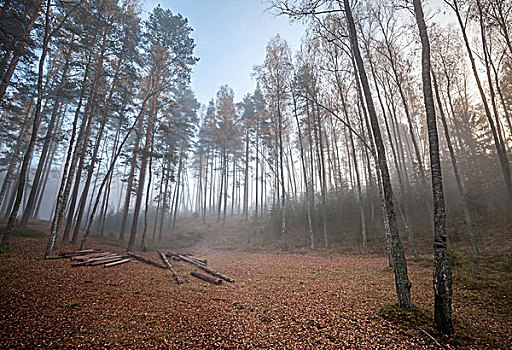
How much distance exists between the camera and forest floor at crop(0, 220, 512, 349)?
3.61 meters

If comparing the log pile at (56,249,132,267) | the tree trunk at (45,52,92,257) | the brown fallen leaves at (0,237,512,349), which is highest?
the tree trunk at (45,52,92,257)

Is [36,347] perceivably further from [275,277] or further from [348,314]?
[275,277]

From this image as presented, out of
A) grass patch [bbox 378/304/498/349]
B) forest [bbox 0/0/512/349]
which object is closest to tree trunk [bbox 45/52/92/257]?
forest [bbox 0/0/512/349]

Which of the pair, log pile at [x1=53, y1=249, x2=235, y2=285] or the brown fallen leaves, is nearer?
the brown fallen leaves

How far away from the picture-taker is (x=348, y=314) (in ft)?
15.5

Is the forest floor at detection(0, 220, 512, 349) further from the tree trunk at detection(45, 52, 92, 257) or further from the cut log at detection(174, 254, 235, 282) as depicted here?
the tree trunk at detection(45, 52, 92, 257)

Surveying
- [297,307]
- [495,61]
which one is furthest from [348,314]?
[495,61]

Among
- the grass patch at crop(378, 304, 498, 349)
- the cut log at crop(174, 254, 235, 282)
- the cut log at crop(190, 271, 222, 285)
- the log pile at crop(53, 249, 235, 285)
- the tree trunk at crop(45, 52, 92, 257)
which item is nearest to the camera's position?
the grass patch at crop(378, 304, 498, 349)

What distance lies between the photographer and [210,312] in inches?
199

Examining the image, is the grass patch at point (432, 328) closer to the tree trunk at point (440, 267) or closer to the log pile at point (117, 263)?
the tree trunk at point (440, 267)

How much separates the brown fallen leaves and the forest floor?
0.8 inches

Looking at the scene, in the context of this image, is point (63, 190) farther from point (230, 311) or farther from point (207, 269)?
point (230, 311)

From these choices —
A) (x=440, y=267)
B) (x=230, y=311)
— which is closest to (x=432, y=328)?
(x=440, y=267)

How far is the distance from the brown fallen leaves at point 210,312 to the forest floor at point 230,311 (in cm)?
2
